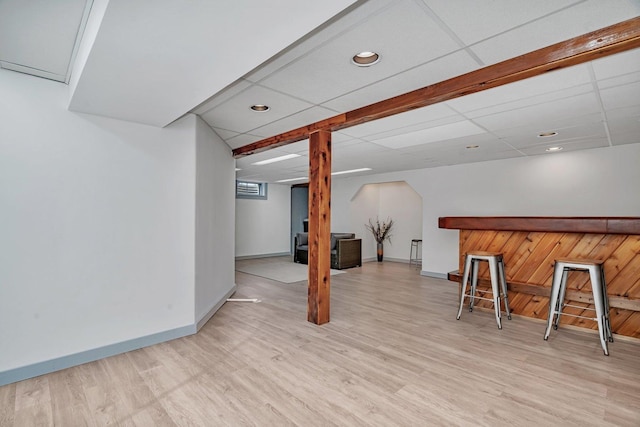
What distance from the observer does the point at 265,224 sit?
9.48 meters

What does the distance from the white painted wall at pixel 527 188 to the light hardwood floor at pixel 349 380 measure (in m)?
2.48

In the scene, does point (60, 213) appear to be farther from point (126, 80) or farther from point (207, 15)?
point (207, 15)

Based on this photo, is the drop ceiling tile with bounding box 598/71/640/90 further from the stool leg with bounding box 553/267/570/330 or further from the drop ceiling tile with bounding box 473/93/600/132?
the stool leg with bounding box 553/267/570/330

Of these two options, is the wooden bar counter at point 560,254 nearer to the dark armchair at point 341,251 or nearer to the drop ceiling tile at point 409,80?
the drop ceiling tile at point 409,80

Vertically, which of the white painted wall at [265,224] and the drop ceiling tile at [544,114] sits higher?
the drop ceiling tile at [544,114]

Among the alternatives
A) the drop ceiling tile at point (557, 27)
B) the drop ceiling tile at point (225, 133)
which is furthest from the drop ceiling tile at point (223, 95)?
the drop ceiling tile at point (557, 27)

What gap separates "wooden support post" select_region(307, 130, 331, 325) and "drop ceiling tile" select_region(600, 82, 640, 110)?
2624 millimetres

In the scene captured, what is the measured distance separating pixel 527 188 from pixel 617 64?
364cm

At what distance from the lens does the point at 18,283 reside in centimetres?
238

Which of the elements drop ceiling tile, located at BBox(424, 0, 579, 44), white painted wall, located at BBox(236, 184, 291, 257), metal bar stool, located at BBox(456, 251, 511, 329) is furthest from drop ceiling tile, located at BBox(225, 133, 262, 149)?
white painted wall, located at BBox(236, 184, 291, 257)

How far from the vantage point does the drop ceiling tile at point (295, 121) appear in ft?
10.5

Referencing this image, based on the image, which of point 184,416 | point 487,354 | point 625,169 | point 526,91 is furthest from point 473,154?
point 184,416

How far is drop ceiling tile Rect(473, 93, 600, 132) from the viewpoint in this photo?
2.90m

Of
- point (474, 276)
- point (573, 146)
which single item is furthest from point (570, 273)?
point (573, 146)
